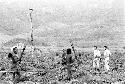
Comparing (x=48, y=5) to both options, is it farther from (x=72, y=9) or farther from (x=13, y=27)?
(x=13, y=27)

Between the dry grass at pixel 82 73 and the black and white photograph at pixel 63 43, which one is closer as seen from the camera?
the dry grass at pixel 82 73

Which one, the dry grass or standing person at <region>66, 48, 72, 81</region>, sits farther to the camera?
the dry grass

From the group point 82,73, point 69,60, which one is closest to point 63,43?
point 82,73

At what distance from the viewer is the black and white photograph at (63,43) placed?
642 inches

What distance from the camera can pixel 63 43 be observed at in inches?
1590

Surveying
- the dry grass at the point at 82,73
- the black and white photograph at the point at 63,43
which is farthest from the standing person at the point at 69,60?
the dry grass at the point at 82,73

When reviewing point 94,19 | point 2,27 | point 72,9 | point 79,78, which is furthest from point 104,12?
point 79,78

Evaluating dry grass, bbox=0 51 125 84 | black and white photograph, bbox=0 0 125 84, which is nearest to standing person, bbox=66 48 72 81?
black and white photograph, bbox=0 0 125 84

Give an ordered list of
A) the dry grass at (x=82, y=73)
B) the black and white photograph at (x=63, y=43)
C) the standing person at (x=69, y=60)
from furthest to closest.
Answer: the black and white photograph at (x=63, y=43)
the dry grass at (x=82, y=73)
the standing person at (x=69, y=60)

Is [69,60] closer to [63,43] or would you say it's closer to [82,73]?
[82,73]

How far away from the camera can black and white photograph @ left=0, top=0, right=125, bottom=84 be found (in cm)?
1631

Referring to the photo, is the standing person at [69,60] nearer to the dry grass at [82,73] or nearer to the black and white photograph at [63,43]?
the black and white photograph at [63,43]

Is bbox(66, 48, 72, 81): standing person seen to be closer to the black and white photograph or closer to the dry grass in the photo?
the black and white photograph

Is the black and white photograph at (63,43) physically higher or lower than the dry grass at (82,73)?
higher
